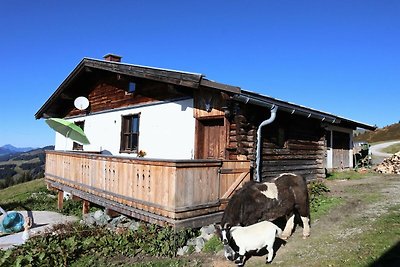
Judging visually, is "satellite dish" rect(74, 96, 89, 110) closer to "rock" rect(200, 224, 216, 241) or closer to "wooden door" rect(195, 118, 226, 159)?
"wooden door" rect(195, 118, 226, 159)

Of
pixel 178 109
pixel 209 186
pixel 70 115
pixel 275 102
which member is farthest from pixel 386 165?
pixel 70 115

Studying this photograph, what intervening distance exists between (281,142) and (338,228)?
3775 millimetres

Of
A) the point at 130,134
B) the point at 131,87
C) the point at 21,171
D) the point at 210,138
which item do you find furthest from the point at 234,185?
the point at 21,171

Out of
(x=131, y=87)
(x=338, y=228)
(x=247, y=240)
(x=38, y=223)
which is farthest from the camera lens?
(x=131, y=87)

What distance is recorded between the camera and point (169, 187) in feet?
23.4

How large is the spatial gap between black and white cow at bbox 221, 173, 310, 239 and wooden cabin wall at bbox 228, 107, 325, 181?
1.95 m

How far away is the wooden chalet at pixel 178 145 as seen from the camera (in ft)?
24.6

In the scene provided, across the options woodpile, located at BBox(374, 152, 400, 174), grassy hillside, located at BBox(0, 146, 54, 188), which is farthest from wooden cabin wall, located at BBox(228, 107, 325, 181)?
grassy hillside, located at BBox(0, 146, 54, 188)

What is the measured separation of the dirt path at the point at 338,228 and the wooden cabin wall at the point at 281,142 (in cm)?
144

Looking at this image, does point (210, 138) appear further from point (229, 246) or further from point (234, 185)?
point (229, 246)

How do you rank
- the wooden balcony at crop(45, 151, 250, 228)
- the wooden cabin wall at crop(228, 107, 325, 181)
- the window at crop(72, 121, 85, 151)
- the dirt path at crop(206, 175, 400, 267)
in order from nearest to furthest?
the dirt path at crop(206, 175, 400, 267)
the wooden balcony at crop(45, 151, 250, 228)
the wooden cabin wall at crop(228, 107, 325, 181)
the window at crop(72, 121, 85, 151)

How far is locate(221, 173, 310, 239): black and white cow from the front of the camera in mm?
6934

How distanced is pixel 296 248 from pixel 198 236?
2.32m

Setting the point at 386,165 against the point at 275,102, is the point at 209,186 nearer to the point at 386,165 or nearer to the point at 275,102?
the point at 275,102
